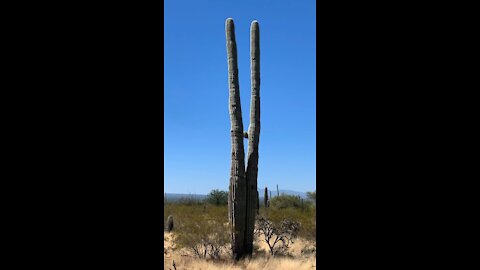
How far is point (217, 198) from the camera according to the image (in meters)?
21.0

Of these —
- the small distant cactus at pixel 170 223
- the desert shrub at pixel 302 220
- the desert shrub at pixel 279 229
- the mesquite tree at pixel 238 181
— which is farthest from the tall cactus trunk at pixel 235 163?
the small distant cactus at pixel 170 223

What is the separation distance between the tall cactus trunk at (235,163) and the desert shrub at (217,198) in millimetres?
11834

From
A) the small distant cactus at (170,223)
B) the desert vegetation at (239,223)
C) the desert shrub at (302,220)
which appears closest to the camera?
the desert vegetation at (239,223)

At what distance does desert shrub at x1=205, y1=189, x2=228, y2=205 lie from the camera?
68.3ft

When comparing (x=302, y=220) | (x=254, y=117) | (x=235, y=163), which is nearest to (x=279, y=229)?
(x=302, y=220)

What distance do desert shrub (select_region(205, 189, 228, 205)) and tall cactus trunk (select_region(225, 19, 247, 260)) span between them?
11.8 metres

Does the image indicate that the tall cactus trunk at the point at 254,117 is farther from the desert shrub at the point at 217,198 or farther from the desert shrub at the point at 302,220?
the desert shrub at the point at 217,198

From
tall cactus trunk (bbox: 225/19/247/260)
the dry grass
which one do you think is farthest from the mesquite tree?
the dry grass

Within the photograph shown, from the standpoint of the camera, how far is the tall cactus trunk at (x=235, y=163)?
8.71 m

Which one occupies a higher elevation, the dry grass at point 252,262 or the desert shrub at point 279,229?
the desert shrub at point 279,229

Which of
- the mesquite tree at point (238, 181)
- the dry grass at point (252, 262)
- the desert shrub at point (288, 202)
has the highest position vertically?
the mesquite tree at point (238, 181)

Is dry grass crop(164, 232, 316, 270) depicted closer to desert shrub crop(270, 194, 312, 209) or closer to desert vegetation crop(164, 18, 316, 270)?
desert vegetation crop(164, 18, 316, 270)
